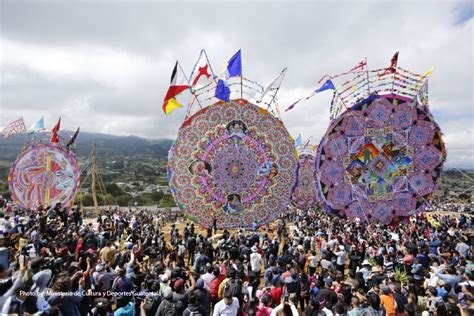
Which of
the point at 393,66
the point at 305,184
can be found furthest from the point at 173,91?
the point at 305,184

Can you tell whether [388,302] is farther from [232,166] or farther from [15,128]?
[15,128]

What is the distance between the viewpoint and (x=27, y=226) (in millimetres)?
14352

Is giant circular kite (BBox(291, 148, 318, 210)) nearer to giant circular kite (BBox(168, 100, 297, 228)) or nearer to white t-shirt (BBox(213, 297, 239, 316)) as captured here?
giant circular kite (BBox(168, 100, 297, 228))

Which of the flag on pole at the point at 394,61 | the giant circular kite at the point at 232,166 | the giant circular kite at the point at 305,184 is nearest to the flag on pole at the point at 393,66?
the flag on pole at the point at 394,61

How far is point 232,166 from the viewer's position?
17.5m

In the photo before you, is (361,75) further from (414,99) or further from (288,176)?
(288,176)

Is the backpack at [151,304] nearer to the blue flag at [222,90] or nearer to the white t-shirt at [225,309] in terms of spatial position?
the white t-shirt at [225,309]

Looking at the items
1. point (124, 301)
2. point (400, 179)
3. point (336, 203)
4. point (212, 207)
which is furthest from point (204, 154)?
point (124, 301)

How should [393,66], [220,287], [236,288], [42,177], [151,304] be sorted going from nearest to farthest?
[151,304] < [236,288] < [220,287] < [393,66] < [42,177]

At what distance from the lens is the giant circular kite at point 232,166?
56.9 feet

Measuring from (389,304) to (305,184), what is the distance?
28.5m

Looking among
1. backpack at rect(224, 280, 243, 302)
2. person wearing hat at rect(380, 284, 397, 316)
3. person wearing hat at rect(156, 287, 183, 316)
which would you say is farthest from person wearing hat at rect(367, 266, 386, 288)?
person wearing hat at rect(156, 287, 183, 316)

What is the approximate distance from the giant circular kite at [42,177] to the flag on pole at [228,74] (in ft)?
44.8

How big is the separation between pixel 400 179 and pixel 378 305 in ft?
45.9
